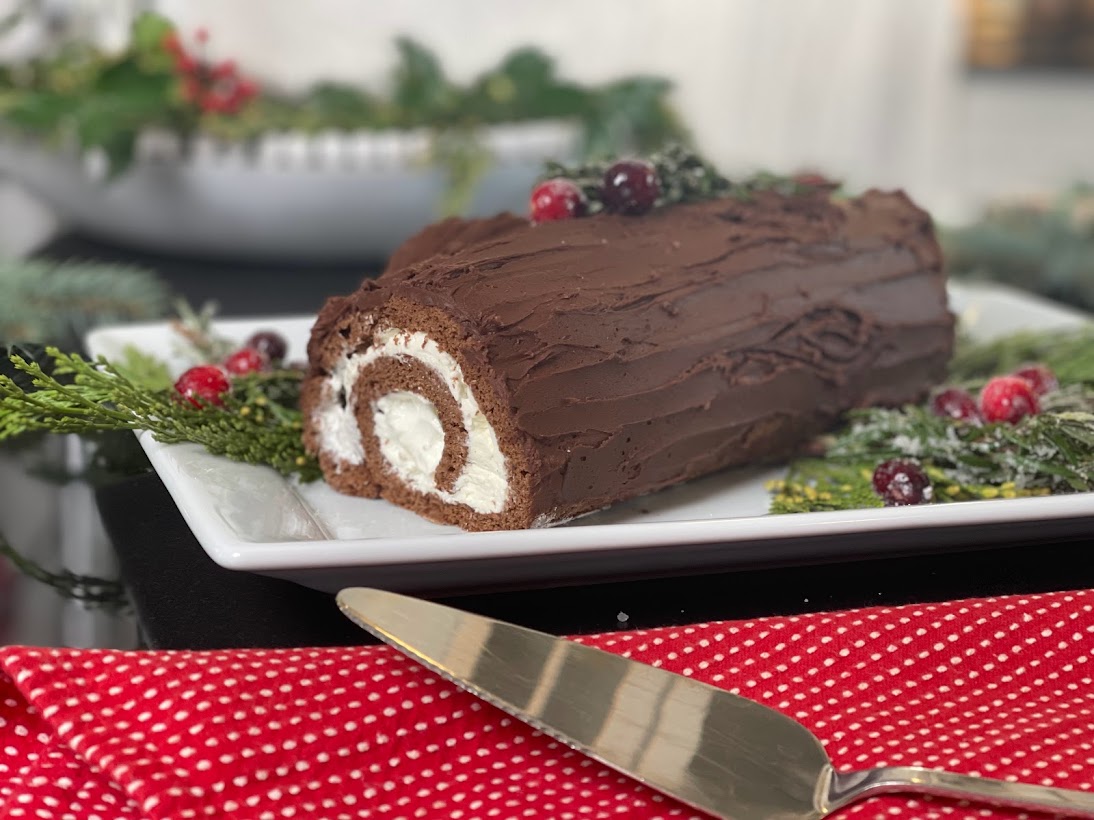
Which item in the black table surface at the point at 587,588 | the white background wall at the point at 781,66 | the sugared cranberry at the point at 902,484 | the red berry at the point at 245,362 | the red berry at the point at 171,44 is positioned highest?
the white background wall at the point at 781,66

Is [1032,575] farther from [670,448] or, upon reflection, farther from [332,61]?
[332,61]

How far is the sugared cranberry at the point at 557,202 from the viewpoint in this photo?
72.5 inches

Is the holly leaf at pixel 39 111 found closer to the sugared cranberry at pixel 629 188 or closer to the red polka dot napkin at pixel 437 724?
the sugared cranberry at pixel 629 188

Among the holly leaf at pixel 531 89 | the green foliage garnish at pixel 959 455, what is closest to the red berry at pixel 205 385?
the green foliage garnish at pixel 959 455

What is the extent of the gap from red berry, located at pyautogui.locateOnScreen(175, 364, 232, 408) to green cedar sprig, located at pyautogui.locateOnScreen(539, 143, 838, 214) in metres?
0.59

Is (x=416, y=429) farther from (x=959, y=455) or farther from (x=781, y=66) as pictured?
(x=781, y=66)

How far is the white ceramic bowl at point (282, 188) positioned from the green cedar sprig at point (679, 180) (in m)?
0.89

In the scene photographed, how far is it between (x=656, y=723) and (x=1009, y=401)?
40.7 inches

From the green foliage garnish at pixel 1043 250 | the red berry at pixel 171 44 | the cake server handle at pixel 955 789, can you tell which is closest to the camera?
the cake server handle at pixel 955 789

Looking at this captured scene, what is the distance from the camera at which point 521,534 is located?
129 centimetres

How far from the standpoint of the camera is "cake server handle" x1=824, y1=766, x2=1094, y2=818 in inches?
38.2

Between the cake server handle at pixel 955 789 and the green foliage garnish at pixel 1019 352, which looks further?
the green foliage garnish at pixel 1019 352

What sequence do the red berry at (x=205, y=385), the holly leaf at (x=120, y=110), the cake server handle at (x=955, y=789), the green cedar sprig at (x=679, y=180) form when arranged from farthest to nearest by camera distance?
the holly leaf at (x=120, y=110), the green cedar sprig at (x=679, y=180), the red berry at (x=205, y=385), the cake server handle at (x=955, y=789)

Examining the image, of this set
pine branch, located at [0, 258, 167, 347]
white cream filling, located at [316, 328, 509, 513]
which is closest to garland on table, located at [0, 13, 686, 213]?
pine branch, located at [0, 258, 167, 347]
